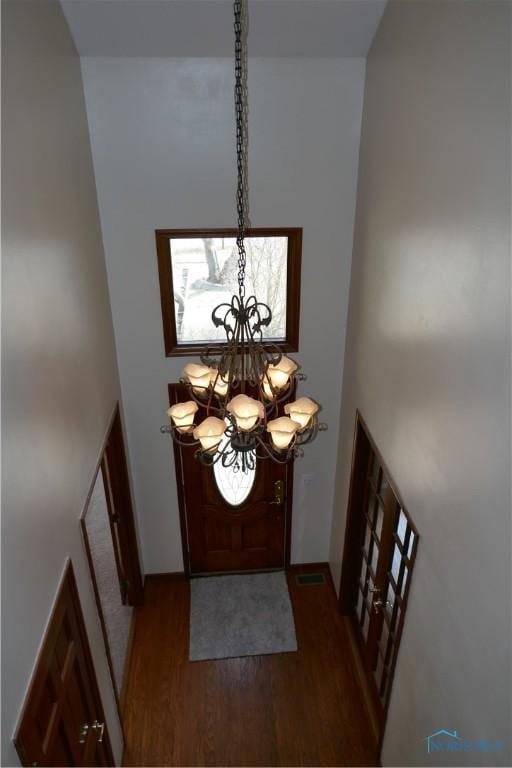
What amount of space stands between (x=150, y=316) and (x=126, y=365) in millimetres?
446

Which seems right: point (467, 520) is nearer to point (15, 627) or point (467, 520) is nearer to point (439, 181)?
point (439, 181)

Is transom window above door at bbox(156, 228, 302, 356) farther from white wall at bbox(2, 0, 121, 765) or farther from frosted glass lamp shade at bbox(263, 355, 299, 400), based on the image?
frosted glass lamp shade at bbox(263, 355, 299, 400)

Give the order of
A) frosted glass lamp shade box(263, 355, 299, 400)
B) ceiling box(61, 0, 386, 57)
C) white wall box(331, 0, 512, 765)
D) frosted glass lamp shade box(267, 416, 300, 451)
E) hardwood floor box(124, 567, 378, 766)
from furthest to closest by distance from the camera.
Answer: hardwood floor box(124, 567, 378, 766) < ceiling box(61, 0, 386, 57) < frosted glass lamp shade box(263, 355, 299, 400) < frosted glass lamp shade box(267, 416, 300, 451) < white wall box(331, 0, 512, 765)

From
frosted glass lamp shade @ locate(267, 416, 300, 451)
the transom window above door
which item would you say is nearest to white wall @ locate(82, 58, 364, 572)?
the transom window above door

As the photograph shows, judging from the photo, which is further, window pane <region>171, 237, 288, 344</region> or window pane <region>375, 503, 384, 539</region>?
window pane <region>171, 237, 288, 344</region>

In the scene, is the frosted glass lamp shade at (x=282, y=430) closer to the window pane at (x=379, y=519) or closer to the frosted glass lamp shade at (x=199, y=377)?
the frosted glass lamp shade at (x=199, y=377)

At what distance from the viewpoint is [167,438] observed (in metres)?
4.39

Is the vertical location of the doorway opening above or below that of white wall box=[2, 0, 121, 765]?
below

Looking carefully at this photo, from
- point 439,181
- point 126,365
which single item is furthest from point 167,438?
point 439,181

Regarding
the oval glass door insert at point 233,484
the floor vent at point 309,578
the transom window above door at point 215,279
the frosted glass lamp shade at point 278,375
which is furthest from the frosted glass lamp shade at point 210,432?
the floor vent at point 309,578

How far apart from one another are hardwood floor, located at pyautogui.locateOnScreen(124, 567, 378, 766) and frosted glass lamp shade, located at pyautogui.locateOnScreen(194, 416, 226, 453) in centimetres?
260

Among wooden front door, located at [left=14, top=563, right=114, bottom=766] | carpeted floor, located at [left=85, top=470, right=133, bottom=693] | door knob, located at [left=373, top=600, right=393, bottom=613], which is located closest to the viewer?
wooden front door, located at [left=14, top=563, right=114, bottom=766]

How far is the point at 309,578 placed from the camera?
5.07 meters

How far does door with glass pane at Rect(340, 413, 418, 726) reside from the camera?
3262 millimetres
